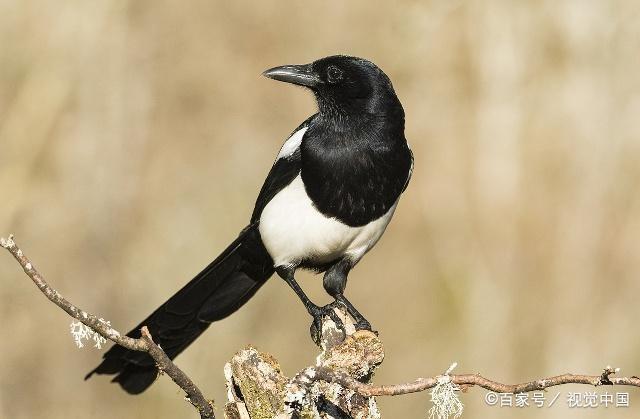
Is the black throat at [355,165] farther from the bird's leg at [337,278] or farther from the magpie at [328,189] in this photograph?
the bird's leg at [337,278]

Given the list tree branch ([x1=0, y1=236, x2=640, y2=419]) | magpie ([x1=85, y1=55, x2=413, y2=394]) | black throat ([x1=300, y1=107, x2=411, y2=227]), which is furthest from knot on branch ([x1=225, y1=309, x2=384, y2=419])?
black throat ([x1=300, y1=107, x2=411, y2=227])

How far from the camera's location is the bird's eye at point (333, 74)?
396cm

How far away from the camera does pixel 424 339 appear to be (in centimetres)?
606

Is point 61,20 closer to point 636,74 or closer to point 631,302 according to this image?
point 636,74

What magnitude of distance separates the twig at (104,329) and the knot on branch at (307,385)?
19 cm

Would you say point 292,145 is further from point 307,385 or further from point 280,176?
point 307,385

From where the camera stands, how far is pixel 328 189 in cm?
377

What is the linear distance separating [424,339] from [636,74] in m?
2.08

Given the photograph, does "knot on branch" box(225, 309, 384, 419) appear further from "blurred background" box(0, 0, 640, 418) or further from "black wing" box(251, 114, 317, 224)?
"blurred background" box(0, 0, 640, 418)

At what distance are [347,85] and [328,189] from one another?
47 centimetres

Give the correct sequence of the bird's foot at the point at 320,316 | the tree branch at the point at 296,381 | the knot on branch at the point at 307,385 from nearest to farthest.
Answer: the tree branch at the point at 296,381, the knot on branch at the point at 307,385, the bird's foot at the point at 320,316

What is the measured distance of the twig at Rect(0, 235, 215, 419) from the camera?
2.15 meters

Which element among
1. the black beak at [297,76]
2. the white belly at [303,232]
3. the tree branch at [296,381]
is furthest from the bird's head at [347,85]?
the tree branch at [296,381]

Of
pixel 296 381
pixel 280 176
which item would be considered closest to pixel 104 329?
pixel 296 381
